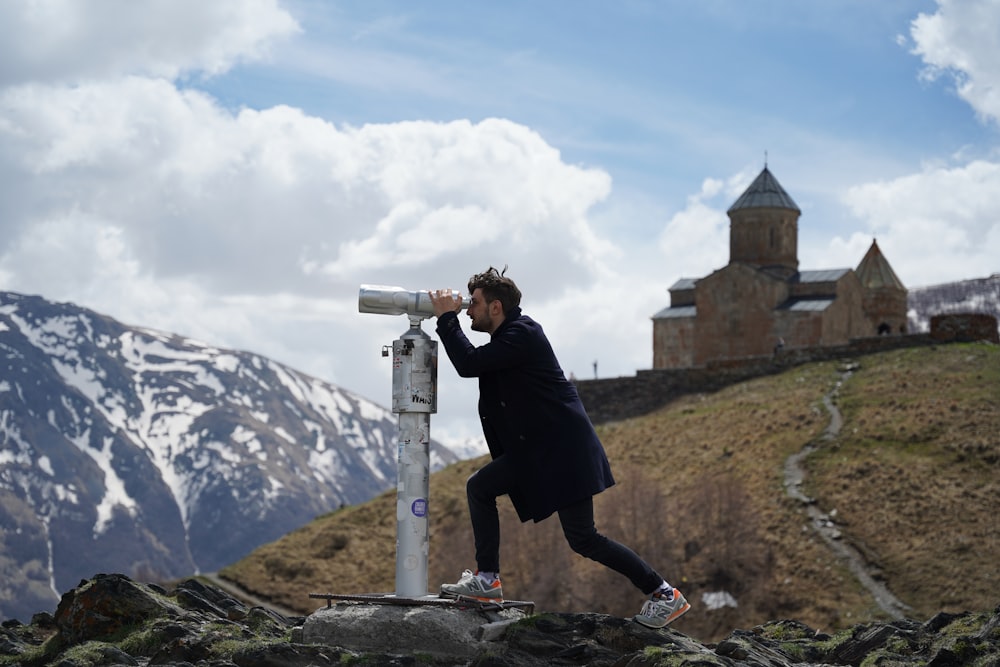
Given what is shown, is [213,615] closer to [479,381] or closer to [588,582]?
[479,381]

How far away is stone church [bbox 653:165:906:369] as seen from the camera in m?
65.0

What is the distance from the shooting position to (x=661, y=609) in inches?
354

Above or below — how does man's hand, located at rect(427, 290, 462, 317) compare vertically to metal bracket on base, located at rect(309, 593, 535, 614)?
above

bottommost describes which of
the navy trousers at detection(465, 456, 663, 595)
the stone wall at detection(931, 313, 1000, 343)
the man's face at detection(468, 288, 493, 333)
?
the navy trousers at detection(465, 456, 663, 595)

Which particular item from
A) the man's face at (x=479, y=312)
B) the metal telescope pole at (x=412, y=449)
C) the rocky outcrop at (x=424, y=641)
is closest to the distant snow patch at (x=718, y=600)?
the rocky outcrop at (x=424, y=641)

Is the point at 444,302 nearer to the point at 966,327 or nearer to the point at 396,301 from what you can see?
the point at 396,301

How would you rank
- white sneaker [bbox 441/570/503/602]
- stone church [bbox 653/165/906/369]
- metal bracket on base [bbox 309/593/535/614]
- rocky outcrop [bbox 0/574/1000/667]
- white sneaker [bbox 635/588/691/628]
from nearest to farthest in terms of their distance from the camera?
rocky outcrop [bbox 0/574/1000/667] → white sneaker [bbox 635/588/691/628] → metal bracket on base [bbox 309/593/535/614] → white sneaker [bbox 441/570/503/602] → stone church [bbox 653/165/906/369]

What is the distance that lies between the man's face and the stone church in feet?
172

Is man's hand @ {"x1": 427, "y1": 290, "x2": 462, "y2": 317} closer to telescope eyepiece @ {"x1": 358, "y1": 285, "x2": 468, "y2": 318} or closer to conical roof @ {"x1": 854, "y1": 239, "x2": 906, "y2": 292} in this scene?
telescope eyepiece @ {"x1": 358, "y1": 285, "x2": 468, "y2": 318}

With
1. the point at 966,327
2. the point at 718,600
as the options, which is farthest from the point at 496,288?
the point at 966,327

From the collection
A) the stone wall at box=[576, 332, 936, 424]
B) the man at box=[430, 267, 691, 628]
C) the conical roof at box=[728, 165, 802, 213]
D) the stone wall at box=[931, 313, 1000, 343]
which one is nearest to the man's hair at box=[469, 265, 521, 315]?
the man at box=[430, 267, 691, 628]

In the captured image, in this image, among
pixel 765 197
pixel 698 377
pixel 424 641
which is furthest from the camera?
pixel 765 197

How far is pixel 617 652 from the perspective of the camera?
29.2 feet

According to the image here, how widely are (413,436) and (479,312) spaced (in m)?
1.08
